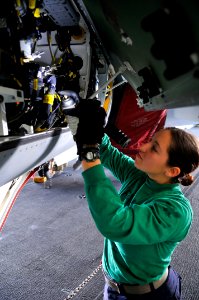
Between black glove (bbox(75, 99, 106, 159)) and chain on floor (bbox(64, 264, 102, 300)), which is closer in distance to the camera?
black glove (bbox(75, 99, 106, 159))

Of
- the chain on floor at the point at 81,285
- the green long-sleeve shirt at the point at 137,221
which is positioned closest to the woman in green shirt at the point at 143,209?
the green long-sleeve shirt at the point at 137,221

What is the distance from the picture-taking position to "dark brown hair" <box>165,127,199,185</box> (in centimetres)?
111

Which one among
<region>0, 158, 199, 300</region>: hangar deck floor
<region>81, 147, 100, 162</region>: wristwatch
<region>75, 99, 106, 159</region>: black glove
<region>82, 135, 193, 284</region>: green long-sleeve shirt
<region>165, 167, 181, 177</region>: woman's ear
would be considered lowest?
<region>0, 158, 199, 300</region>: hangar deck floor

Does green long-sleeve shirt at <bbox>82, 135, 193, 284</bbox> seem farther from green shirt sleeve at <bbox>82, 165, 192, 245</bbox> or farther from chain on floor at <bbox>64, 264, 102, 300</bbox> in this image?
chain on floor at <bbox>64, 264, 102, 300</bbox>

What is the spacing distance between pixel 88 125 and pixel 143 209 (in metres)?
0.39

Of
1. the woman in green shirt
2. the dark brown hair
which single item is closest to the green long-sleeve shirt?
the woman in green shirt

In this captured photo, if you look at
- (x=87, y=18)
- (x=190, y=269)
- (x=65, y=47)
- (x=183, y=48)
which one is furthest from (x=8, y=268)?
(x=183, y=48)

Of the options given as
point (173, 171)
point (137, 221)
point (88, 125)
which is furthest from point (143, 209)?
point (88, 125)

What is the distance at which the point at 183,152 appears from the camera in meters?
1.11

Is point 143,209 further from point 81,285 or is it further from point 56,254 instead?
point 56,254

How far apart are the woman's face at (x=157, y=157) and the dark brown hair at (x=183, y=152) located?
0.07 ft

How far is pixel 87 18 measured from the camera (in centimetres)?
179

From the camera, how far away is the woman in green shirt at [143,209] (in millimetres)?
979

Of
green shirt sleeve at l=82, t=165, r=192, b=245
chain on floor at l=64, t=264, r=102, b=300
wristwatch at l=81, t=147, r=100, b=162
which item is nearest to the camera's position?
green shirt sleeve at l=82, t=165, r=192, b=245
